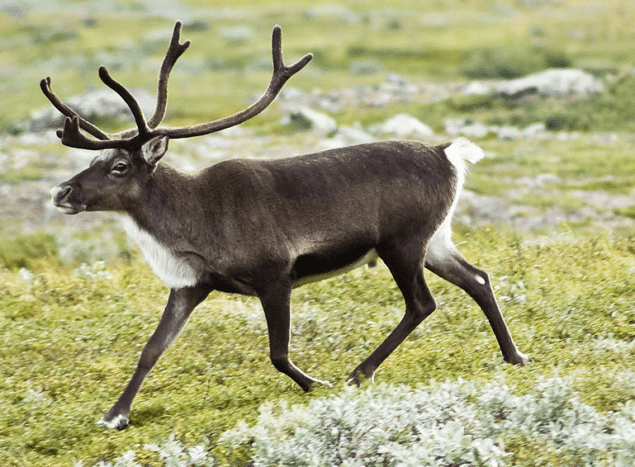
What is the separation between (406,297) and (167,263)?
1790mm

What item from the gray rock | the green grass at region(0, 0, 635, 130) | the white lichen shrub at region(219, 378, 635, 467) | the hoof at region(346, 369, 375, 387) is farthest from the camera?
the green grass at region(0, 0, 635, 130)

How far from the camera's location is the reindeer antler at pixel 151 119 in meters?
6.77

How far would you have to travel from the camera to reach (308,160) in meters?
7.21

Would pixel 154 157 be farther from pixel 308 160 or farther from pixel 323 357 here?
pixel 323 357

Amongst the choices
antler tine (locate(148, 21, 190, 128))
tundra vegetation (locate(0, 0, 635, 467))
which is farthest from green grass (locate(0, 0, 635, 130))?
antler tine (locate(148, 21, 190, 128))

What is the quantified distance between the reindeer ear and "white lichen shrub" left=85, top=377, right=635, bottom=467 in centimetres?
197

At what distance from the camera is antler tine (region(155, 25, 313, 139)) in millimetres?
7084

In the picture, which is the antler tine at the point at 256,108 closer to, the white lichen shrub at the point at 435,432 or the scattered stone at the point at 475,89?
the white lichen shrub at the point at 435,432

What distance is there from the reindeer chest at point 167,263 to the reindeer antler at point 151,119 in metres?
0.60

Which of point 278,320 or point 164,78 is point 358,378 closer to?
point 278,320

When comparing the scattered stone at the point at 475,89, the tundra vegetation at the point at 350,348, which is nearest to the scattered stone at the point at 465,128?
the tundra vegetation at the point at 350,348

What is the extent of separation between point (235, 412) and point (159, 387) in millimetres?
1151

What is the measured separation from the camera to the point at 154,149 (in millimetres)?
6930

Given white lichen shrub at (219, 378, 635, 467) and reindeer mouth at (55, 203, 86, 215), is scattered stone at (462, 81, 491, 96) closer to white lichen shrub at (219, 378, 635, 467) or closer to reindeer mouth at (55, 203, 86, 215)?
reindeer mouth at (55, 203, 86, 215)
